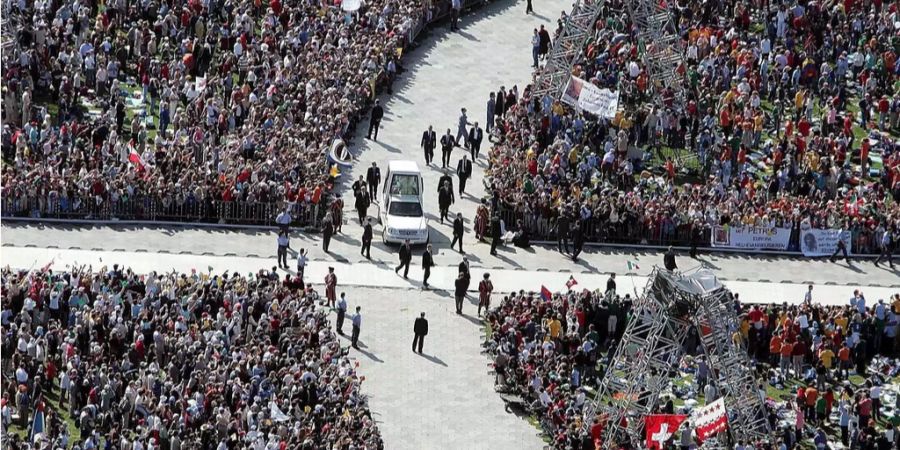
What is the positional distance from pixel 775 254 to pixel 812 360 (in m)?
7.95

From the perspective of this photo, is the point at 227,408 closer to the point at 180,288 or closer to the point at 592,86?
the point at 180,288

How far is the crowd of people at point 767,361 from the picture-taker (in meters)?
68.8

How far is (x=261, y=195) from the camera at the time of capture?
3137 inches

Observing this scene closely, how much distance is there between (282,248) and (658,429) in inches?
593

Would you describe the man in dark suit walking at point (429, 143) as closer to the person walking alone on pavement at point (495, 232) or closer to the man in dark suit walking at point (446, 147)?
the man in dark suit walking at point (446, 147)

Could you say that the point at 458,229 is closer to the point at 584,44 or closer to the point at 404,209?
the point at 404,209

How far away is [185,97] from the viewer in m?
86.8

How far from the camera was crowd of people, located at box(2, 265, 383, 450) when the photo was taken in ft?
211

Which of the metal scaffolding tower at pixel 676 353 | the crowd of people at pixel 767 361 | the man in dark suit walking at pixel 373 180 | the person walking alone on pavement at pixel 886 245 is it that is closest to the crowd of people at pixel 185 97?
the man in dark suit walking at pixel 373 180

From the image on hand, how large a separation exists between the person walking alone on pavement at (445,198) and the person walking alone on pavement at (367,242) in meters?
2.97

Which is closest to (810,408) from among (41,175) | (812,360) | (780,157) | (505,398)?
(812,360)

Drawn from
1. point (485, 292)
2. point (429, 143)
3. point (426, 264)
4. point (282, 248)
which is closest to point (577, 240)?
point (426, 264)

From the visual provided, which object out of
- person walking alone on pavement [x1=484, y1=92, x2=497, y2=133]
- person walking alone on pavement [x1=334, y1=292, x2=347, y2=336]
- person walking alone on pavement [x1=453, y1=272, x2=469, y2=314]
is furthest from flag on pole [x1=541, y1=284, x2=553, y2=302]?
person walking alone on pavement [x1=484, y1=92, x2=497, y2=133]

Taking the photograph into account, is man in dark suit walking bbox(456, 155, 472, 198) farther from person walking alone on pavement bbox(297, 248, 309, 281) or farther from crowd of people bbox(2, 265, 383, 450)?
crowd of people bbox(2, 265, 383, 450)
